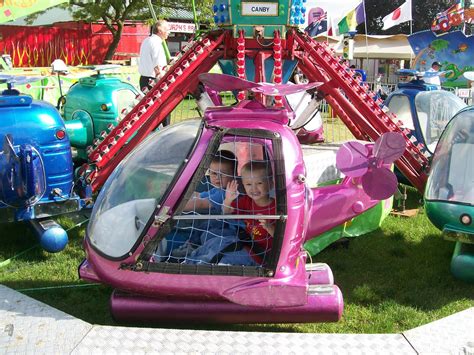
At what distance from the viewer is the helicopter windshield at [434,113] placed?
6629mm

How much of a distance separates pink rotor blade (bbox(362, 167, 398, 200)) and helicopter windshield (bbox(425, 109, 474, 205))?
21.7 inches

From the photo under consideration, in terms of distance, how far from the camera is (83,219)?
485 centimetres

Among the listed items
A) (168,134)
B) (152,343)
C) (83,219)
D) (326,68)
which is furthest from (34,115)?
(326,68)

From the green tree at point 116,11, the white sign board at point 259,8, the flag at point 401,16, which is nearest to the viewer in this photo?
the white sign board at point 259,8

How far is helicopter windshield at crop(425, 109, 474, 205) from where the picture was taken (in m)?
3.97

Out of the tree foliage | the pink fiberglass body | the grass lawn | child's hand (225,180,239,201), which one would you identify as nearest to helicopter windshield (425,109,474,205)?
the grass lawn

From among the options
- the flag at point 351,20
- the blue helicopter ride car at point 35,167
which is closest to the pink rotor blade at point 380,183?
the blue helicopter ride car at point 35,167

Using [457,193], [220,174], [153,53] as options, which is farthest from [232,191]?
[153,53]

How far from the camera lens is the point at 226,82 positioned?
3.38 m

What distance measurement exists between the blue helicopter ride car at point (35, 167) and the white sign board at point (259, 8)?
98.0 inches

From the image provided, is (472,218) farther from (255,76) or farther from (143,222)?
(255,76)

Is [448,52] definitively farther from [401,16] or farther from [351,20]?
[351,20]

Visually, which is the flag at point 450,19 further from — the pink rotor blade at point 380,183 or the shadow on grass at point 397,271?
the pink rotor blade at point 380,183

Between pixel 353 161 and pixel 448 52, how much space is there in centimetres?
1269
